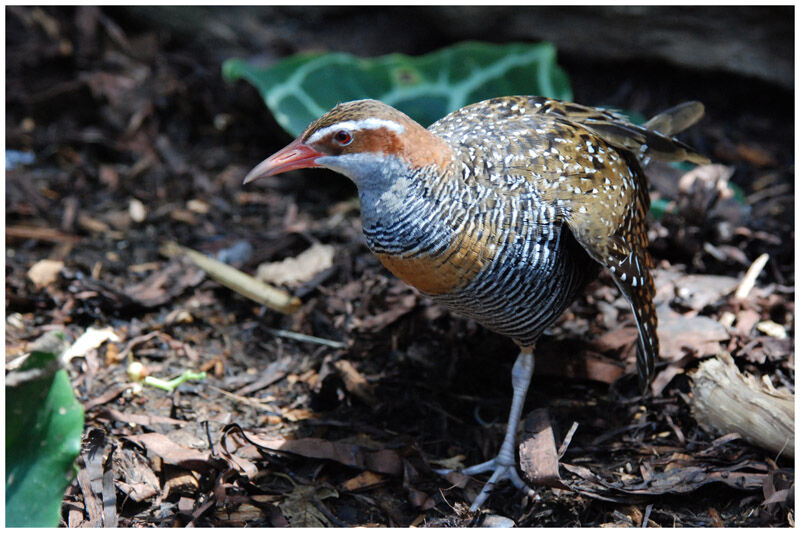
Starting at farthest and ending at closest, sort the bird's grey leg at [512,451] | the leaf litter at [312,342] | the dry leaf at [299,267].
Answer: the dry leaf at [299,267] → the bird's grey leg at [512,451] → the leaf litter at [312,342]

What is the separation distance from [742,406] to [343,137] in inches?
76.6

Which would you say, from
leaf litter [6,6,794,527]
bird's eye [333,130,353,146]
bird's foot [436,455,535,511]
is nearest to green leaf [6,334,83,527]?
leaf litter [6,6,794,527]

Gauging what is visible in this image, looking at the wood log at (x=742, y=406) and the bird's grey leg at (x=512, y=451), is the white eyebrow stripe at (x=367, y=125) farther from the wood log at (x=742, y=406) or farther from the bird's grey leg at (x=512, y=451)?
the wood log at (x=742, y=406)

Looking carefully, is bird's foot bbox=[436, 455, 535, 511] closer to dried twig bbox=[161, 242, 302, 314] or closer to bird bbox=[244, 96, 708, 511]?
bird bbox=[244, 96, 708, 511]

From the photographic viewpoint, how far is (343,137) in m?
2.79

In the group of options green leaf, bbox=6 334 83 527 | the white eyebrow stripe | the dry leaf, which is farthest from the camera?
the dry leaf

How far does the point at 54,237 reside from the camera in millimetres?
4473

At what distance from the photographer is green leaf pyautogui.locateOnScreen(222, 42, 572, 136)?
5297 mm

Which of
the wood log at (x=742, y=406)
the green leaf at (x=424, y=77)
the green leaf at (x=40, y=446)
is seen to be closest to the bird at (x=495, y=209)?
the wood log at (x=742, y=406)

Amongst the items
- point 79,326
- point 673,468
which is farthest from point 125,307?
point 673,468

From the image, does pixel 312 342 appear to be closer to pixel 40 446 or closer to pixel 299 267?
pixel 299 267

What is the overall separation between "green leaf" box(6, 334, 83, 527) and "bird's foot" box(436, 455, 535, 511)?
1491 millimetres

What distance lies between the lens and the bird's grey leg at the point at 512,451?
124 inches

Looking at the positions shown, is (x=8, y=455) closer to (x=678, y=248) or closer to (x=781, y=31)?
(x=678, y=248)
